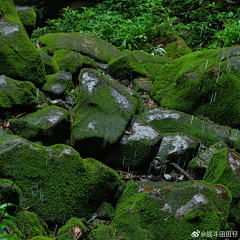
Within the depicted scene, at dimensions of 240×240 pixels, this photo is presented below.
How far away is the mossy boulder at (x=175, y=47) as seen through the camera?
9562 mm

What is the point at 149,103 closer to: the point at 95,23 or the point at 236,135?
the point at 236,135

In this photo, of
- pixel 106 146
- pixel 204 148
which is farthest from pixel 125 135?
pixel 204 148

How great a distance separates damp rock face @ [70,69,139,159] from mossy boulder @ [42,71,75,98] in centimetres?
68

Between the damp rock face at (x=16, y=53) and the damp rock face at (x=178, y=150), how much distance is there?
127 inches

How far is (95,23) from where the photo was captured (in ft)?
37.1

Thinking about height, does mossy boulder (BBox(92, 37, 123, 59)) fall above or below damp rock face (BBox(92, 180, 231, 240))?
above

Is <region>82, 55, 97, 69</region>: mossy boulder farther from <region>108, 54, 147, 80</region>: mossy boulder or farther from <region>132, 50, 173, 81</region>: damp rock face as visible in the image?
<region>132, 50, 173, 81</region>: damp rock face

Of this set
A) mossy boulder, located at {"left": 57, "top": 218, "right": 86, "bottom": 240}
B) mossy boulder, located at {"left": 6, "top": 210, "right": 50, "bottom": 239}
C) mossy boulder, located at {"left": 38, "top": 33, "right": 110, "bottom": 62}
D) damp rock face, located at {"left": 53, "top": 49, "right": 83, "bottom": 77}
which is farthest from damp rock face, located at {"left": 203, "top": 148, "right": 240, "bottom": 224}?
mossy boulder, located at {"left": 38, "top": 33, "right": 110, "bottom": 62}

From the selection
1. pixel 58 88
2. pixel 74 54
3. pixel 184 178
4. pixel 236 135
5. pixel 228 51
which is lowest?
pixel 184 178

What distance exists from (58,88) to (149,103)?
263 centimetres

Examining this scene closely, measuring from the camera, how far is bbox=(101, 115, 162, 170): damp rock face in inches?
180

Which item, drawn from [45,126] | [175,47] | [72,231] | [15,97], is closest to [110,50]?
[175,47]

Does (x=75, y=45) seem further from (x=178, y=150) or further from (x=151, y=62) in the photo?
(x=178, y=150)

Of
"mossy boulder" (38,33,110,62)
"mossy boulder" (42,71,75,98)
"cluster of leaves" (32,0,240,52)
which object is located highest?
"cluster of leaves" (32,0,240,52)
